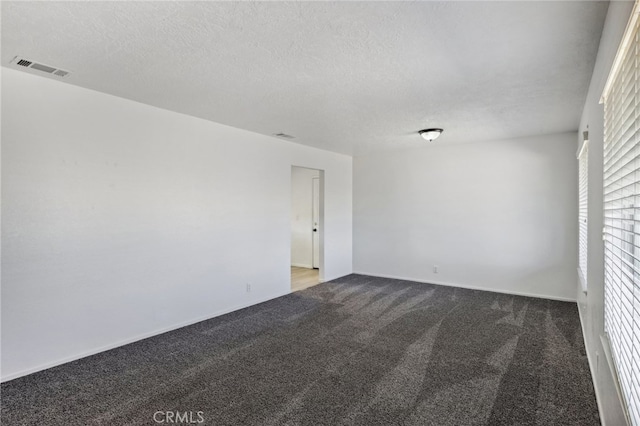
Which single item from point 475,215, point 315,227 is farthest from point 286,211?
point 475,215

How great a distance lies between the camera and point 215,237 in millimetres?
4410

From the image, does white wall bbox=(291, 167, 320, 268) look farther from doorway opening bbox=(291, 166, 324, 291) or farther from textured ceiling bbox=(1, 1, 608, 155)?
textured ceiling bbox=(1, 1, 608, 155)

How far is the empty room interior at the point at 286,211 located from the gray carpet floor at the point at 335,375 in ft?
0.07

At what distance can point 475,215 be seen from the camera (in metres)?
5.72

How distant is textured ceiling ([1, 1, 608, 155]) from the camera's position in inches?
75.5

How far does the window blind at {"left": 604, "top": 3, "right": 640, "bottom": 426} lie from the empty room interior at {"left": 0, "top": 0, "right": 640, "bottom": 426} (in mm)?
21

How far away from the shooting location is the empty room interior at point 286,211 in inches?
77.6

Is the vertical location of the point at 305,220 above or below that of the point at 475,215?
below

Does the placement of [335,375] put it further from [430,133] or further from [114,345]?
[430,133]

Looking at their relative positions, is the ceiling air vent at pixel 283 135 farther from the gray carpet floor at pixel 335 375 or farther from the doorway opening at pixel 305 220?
the gray carpet floor at pixel 335 375

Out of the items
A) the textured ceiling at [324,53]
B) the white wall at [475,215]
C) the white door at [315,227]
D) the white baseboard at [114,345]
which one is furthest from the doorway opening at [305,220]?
the textured ceiling at [324,53]

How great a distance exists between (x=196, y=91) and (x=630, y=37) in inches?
123

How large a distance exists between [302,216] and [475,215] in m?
3.76

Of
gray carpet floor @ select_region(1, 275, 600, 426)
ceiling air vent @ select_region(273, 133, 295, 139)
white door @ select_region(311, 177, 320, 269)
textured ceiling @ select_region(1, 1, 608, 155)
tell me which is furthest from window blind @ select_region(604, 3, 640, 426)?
white door @ select_region(311, 177, 320, 269)
